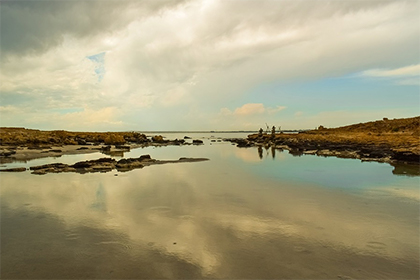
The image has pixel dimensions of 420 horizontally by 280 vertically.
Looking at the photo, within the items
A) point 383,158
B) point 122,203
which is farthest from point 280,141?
point 122,203

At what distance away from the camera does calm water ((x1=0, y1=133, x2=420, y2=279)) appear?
818 centimetres

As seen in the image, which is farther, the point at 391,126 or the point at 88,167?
the point at 391,126

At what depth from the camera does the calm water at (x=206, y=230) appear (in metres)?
8.18

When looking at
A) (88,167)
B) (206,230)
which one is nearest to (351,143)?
(88,167)

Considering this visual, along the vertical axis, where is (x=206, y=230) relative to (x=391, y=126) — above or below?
below

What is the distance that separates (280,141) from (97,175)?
6180 cm

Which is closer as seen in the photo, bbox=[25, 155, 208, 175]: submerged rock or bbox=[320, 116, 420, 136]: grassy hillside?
bbox=[25, 155, 208, 175]: submerged rock

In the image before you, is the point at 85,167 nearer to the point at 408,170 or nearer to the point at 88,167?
the point at 88,167

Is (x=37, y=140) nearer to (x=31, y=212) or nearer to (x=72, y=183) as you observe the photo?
(x=72, y=183)

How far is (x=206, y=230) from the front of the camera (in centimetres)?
1133

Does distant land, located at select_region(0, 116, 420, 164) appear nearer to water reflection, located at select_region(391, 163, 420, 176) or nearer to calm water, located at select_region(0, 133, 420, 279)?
water reflection, located at select_region(391, 163, 420, 176)

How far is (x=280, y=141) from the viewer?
7744 centimetres

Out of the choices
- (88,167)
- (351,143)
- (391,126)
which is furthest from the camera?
(391,126)

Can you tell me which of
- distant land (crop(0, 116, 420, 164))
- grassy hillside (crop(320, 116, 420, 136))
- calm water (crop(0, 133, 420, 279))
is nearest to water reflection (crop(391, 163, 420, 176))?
distant land (crop(0, 116, 420, 164))
